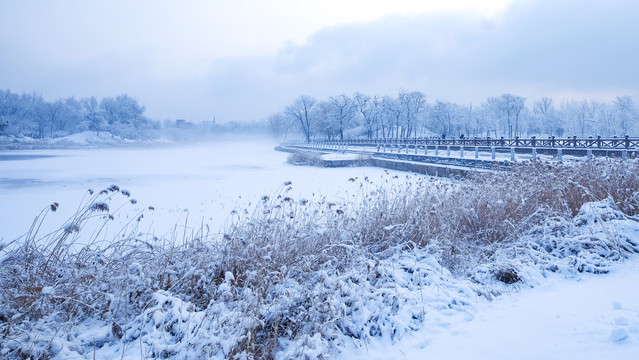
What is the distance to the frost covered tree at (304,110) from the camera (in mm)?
89381

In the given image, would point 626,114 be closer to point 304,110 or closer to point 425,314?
point 304,110

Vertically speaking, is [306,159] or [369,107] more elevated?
[369,107]

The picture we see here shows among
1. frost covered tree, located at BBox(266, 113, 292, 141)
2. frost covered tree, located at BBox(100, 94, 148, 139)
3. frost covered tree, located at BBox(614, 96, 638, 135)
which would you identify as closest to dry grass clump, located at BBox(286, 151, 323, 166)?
frost covered tree, located at BBox(614, 96, 638, 135)

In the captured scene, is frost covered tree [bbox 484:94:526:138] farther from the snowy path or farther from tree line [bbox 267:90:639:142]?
the snowy path

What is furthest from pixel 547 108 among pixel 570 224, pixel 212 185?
pixel 570 224

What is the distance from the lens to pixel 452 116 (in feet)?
306

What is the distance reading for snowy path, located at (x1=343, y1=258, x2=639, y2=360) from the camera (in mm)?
2998

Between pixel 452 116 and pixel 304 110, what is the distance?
34917mm

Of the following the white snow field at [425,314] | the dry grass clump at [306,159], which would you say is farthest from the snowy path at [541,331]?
the dry grass clump at [306,159]

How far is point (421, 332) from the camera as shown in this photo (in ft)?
11.6

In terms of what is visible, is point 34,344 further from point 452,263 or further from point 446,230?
point 446,230

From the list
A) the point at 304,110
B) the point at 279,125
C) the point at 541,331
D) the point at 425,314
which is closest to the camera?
the point at 541,331

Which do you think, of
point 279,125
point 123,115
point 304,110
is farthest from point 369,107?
point 123,115

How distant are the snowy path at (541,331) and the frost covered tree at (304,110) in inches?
3341
